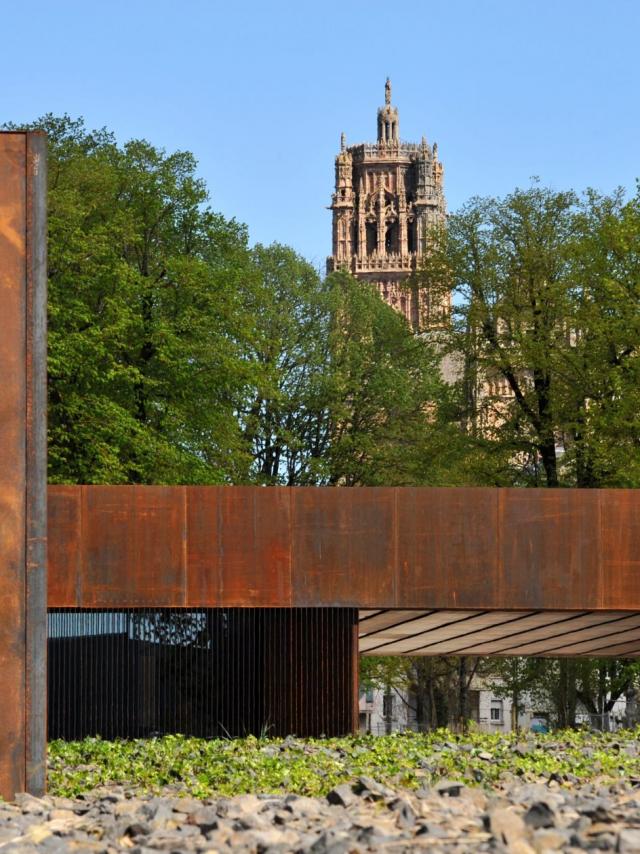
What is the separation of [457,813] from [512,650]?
20048mm

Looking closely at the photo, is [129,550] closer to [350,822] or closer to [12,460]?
[12,460]

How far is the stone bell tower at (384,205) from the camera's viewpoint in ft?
371

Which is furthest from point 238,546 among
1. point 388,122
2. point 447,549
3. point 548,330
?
point 388,122

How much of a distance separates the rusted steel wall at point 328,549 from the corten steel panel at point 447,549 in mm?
14

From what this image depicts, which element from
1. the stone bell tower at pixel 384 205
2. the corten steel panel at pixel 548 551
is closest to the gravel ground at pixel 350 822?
the corten steel panel at pixel 548 551

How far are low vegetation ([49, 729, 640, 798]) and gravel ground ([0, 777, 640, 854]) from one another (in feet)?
4.96

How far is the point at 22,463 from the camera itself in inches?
563

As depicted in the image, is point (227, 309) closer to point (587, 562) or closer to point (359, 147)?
point (587, 562)

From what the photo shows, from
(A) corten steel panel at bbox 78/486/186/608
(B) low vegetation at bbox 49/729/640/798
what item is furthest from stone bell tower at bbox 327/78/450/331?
(B) low vegetation at bbox 49/729/640/798

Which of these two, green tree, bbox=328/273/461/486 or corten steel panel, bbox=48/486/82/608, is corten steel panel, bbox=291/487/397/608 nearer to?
corten steel panel, bbox=48/486/82/608

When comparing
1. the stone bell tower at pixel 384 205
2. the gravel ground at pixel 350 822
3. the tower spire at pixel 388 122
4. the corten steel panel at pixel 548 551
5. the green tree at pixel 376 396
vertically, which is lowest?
the gravel ground at pixel 350 822

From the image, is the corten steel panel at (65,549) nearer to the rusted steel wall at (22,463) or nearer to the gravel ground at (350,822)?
the rusted steel wall at (22,463)

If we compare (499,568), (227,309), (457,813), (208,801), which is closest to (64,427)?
Result: (227,309)

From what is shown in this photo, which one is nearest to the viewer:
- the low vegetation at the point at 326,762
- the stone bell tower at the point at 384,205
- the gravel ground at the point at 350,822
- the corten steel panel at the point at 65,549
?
the gravel ground at the point at 350,822
